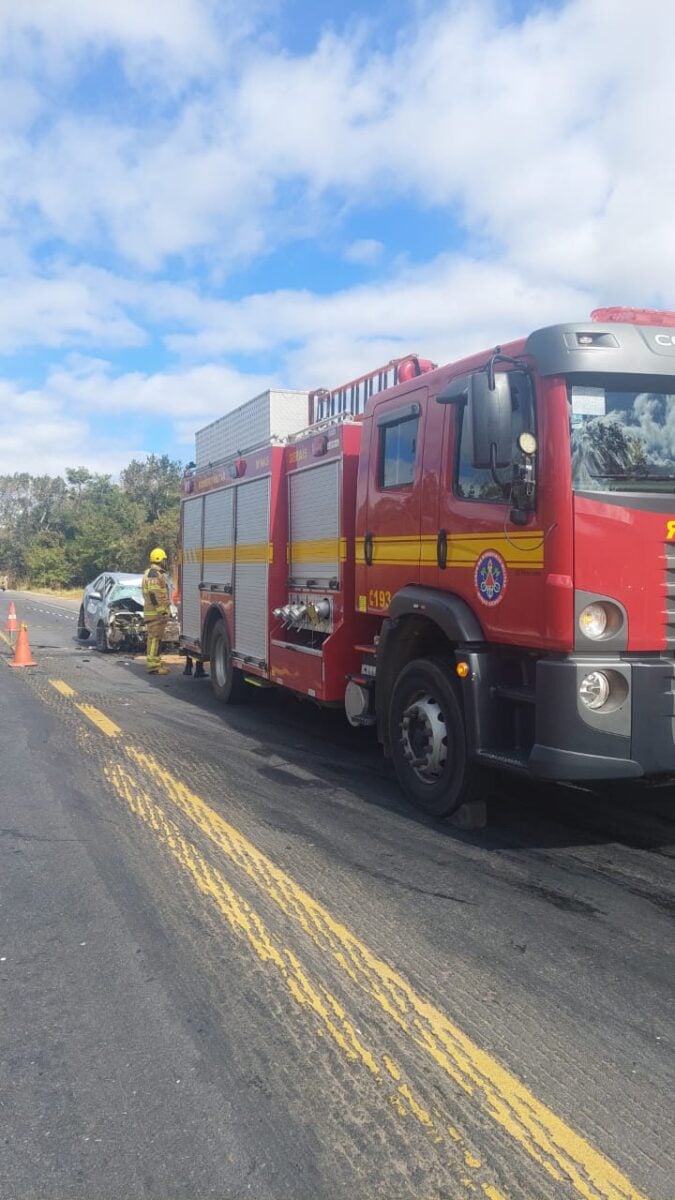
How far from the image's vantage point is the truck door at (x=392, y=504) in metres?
6.15

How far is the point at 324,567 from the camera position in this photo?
25.2 ft

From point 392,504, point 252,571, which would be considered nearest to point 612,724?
point 392,504

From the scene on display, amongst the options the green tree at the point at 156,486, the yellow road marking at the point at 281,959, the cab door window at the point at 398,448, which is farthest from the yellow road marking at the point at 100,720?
the green tree at the point at 156,486

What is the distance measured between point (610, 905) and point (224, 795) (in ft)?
9.61

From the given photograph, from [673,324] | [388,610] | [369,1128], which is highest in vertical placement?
[673,324]

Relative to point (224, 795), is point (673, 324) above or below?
above

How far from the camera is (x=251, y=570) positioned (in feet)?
30.9

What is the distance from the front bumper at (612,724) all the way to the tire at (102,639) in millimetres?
12959

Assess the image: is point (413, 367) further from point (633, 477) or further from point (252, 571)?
point (252, 571)

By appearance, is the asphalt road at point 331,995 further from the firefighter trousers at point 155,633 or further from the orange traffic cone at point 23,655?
the orange traffic cone at point 23,655

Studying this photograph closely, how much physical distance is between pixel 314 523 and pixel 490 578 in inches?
115

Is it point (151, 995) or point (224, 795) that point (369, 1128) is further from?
point (224, 795)

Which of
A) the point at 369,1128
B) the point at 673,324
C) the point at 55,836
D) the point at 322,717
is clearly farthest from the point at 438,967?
the point at 322,717

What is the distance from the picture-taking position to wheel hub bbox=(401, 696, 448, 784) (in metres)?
5.75
